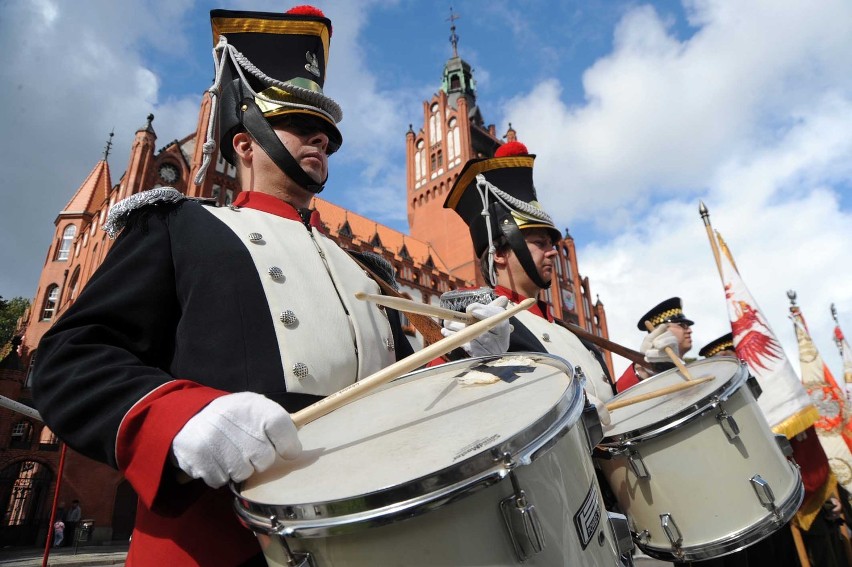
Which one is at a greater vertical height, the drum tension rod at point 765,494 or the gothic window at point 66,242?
the gothic window at point 66,242

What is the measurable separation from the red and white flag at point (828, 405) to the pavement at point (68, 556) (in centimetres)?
1168

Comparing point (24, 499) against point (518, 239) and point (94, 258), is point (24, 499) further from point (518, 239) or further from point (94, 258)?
point (518, 239)

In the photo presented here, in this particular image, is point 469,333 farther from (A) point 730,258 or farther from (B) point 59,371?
(A) point 730,258

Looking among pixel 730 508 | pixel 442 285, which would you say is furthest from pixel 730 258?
pixel 442 285

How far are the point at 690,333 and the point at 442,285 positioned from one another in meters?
22.7

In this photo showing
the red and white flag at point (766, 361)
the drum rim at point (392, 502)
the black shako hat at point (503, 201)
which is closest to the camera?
the drum rim at point (392, 502)

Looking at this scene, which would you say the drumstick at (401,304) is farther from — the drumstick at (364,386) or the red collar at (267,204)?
the red collar at (267,204)

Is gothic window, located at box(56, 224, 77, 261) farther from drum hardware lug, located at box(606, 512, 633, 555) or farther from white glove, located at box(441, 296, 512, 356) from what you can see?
drum hardware lug, located at box(606, 512, 633, 555)

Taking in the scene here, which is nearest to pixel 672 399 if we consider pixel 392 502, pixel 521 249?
pixel 521 249

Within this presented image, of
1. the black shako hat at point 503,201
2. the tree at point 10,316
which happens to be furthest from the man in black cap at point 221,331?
the tree at point 10,316

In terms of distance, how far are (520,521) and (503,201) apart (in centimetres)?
296

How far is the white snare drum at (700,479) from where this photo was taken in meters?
2.00

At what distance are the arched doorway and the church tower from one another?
21538 mm

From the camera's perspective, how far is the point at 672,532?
6.59 feet
